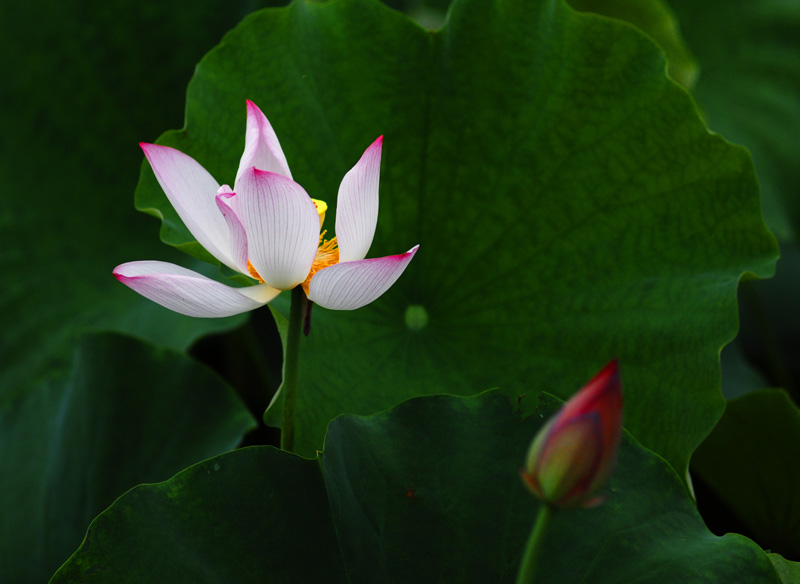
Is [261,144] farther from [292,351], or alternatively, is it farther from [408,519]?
[408,519]

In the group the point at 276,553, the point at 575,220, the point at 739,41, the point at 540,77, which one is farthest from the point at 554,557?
the point at 739,41

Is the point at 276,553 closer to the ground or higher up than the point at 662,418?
higher up

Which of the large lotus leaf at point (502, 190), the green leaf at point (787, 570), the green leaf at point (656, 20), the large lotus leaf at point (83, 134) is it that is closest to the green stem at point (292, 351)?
the large lotus leaf at point (502, 190)

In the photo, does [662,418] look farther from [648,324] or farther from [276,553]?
[276,553]

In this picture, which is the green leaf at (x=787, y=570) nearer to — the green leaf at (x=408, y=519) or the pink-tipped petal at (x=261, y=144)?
the green leaf at (x=408, y=519)

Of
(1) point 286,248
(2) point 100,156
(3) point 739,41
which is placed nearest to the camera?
(1) point 286,248

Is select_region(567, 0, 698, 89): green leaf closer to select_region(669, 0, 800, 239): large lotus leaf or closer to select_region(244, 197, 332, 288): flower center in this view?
select_region(669, 0, 800, 239): large lotus leaf

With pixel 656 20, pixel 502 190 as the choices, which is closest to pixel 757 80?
pixel 656 20
